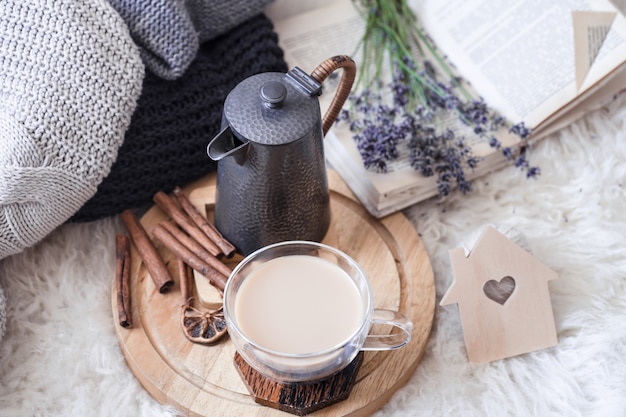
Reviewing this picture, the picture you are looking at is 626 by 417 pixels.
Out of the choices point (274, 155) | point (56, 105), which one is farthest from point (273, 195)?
point (56, 105)

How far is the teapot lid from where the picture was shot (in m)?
0.76

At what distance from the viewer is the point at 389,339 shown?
79 centimetres

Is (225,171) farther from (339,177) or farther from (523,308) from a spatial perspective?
(523,308)

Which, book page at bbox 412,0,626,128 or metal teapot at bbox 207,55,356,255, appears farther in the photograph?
book page at bbox 412,0,626,128

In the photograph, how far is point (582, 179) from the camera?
1.03 meters

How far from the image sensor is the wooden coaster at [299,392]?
777 millimetres

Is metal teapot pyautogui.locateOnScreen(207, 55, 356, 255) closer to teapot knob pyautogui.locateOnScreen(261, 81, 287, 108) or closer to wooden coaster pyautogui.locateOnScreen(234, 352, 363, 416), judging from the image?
teapot knob pyautogui.locateOnScreen(261, 81, 287, 108)

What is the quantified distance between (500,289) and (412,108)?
12.9 inches

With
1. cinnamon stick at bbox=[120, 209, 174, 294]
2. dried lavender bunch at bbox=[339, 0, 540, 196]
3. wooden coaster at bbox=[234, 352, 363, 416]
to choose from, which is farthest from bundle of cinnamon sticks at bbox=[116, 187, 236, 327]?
dried lavender bunch at bbox=[339, 0, 540, 196]

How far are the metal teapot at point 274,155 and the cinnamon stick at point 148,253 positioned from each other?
97 mm

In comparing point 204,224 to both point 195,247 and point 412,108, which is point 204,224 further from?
point 412,108

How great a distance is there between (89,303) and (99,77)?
0.94 ft

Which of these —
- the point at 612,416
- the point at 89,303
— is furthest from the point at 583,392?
the point at 89,303

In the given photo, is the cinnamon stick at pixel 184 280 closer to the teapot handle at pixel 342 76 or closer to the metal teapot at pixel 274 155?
the metal teapot at pixel 274 155
